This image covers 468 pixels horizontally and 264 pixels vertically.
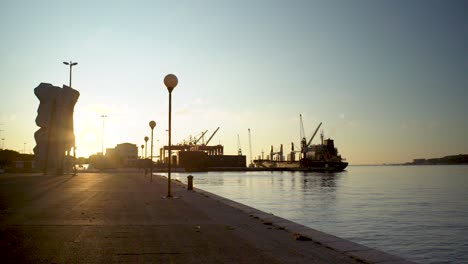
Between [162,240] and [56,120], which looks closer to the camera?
[162,240]

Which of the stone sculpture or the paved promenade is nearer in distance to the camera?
the paved promenade

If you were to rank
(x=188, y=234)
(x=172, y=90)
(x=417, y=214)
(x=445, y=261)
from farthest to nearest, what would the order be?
(x=417, y=214) < (x=172, y=90) < (x=445, y=261) < (x=188, y=234)

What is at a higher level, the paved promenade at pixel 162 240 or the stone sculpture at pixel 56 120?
the stone sculpture at pixel 56 120

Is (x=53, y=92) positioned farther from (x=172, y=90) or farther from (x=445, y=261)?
(x=445, y=261)

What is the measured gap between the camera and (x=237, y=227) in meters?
12.9

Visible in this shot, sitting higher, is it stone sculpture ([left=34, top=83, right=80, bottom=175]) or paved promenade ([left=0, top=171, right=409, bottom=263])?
stone sculpture ([left=34, top=83, right=80, bottom=175])

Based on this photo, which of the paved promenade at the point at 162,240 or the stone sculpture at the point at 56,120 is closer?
the paved promenade at the point at 162,240

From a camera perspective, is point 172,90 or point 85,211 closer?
point 85,211

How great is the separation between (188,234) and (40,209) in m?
8.29

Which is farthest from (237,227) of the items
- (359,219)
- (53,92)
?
(53,92)

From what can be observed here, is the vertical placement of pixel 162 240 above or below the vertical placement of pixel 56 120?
below

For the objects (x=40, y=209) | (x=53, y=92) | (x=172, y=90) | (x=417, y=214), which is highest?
(x=53, y=92)

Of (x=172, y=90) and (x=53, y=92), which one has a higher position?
(x=53, y=92)

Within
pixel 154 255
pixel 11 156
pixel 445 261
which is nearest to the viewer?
pixel 154 255
